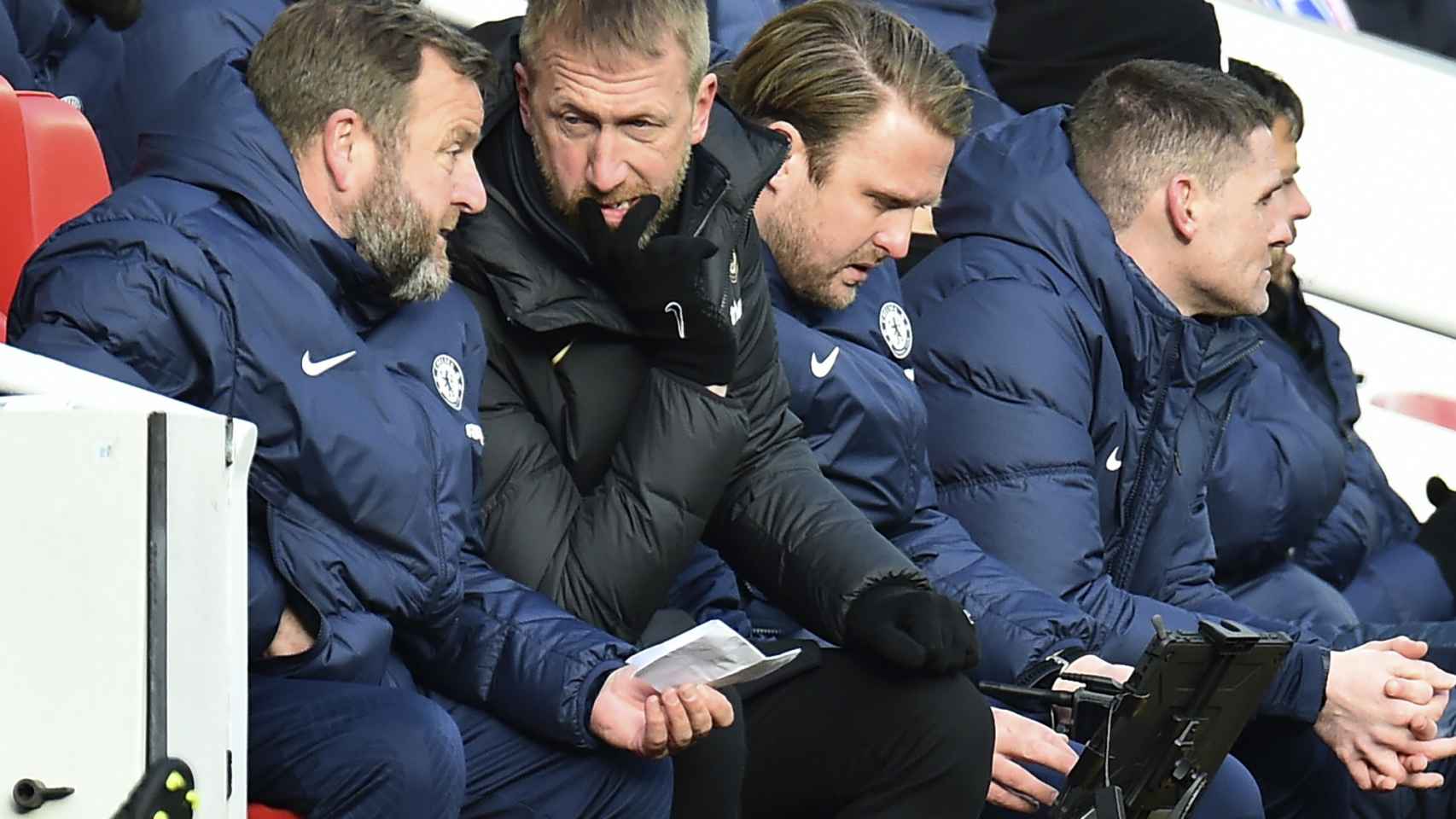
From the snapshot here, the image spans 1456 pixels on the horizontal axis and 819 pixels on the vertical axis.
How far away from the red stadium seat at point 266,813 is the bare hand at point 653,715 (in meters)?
0.42

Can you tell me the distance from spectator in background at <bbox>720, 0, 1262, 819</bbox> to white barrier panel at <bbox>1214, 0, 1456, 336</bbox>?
2.58 m

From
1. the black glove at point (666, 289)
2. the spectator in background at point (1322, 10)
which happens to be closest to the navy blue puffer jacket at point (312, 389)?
the black glove at point (666, 289)

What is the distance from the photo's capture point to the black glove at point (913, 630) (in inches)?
116

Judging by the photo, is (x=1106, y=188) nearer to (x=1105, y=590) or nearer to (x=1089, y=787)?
(x=1105, y=590)

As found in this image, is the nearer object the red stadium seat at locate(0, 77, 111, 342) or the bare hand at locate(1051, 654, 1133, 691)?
the red stadium seat at locate(0, 77, 111, 342)

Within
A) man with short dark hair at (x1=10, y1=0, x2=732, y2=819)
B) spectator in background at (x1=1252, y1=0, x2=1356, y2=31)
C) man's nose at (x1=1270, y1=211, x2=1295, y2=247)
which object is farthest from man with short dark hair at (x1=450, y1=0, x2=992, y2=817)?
spectator in background at (x1=1252, y1=0, x2=1356, y2=31)

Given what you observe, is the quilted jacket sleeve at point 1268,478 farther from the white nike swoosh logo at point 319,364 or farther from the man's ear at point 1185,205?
the white nike swoosh logo at point 319,364

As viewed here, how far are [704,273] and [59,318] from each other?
0.91 metres

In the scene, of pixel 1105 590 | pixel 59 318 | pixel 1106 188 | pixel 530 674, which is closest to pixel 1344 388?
pixel 1106 188

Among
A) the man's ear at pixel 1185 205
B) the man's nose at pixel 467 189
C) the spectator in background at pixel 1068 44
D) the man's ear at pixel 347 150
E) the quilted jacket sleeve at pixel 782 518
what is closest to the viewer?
the man's ear at pixel 347 150

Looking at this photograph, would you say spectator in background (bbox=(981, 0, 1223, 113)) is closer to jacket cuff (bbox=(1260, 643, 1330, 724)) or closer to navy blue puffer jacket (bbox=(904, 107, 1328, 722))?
navy blue puffer jacket (bbox=(904, 107, 1328, 722))

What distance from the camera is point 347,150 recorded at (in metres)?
2.81

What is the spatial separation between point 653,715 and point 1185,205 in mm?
1785

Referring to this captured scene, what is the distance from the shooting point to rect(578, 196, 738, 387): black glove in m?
2.98
